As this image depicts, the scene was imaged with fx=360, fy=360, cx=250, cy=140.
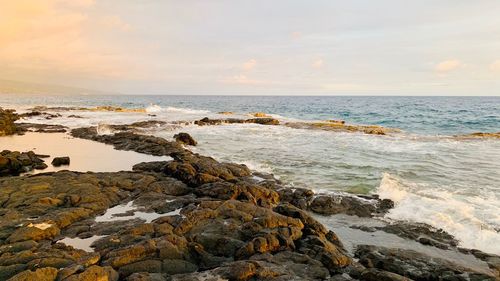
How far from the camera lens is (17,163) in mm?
17672

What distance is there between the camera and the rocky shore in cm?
796

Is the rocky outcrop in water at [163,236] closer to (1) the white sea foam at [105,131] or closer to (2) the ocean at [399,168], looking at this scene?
(2) the ocean at [399,168]

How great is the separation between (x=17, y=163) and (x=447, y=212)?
62.9ft

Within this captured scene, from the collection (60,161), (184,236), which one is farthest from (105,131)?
(184,236)

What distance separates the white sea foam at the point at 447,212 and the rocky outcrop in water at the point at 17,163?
16.6 metres

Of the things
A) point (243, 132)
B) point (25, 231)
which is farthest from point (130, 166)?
point (243, 132)

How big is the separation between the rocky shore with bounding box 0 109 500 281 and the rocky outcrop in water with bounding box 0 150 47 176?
3487 mm

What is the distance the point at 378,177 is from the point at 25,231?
1564 centimetres

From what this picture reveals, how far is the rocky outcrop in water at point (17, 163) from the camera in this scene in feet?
56.7

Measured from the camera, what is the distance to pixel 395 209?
535 inches

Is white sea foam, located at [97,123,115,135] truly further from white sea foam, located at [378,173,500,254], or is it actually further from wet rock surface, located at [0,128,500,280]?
white sea foam, located at [378,173,500,254]

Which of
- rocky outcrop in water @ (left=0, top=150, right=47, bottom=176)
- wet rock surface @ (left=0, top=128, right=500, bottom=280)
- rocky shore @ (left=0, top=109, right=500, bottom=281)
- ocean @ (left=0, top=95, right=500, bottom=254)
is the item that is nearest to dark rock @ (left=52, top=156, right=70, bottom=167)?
rocky outcrop in water @ (left=0, top=150, right=47, bottom=176)

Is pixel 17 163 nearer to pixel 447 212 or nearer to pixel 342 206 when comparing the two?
pixel 342 206

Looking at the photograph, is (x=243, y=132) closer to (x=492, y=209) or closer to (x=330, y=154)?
(x=330, y=154)
